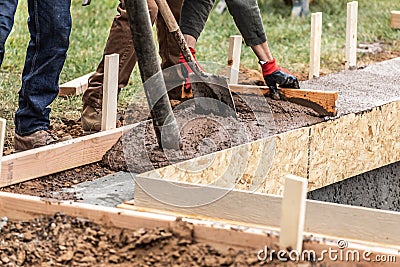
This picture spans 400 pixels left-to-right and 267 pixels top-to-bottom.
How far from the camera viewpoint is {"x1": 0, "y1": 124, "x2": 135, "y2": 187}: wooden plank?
3630 millimetres

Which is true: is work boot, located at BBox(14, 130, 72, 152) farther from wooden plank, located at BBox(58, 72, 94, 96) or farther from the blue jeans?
wooden plank, located at BBox(58, 72, 94, 96)

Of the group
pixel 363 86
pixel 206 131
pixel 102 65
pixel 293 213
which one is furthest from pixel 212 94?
pixel 293 213

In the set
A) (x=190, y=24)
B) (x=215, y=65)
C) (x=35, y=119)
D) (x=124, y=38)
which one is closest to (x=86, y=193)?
(x=35, y=119)

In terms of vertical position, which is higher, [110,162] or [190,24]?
[190,24]

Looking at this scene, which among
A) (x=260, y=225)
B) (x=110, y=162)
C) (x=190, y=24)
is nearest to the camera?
(x=260, y=225)

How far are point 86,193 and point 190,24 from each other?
178cm

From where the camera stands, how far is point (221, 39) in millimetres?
8328

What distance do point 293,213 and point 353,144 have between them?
7.50 ft

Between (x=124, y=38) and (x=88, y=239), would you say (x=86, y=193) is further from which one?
(x=124, y=38)

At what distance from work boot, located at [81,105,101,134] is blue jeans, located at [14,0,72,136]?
1.50 feet

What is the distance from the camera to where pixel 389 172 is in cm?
541

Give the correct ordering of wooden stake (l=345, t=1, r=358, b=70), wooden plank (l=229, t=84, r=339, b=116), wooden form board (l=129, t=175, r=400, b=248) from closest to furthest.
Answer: wooden form board (l=129, t=175, r=400, b=248) → wooden plank (l=229, t=84, r=339, b=116) → wooden stake (l=345, t=1, r=358, b=70)

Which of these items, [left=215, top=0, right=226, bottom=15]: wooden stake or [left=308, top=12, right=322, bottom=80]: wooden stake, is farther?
[left=215, top=0, right=226, bottom=15]: wooden stake

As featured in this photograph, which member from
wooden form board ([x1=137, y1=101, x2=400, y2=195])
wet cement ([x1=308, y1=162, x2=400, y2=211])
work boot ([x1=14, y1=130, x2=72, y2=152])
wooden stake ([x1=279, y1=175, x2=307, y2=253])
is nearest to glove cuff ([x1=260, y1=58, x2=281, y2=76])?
wooden form board ([x1=137, y1=101, x2=400, y2=195])
